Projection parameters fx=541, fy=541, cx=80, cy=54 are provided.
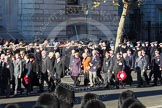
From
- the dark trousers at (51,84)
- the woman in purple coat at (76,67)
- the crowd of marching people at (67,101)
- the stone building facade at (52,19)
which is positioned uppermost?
the stone building facade at (52,19)

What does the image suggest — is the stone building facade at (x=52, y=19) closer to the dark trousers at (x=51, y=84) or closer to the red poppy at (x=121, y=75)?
the red poppy at (x=121, y=75)

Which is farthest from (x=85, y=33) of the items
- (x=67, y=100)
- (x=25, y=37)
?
(x=67, y=100)

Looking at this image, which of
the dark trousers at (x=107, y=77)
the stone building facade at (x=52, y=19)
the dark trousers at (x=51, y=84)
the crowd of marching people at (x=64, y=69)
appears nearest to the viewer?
the crowd of marching people at (x=64, y=69)

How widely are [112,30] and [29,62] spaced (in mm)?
22667

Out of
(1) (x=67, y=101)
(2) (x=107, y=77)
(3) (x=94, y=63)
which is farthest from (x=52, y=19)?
(1) (x=67, y=101)

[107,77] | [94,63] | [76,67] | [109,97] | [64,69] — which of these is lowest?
[109,97]

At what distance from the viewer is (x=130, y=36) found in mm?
51969

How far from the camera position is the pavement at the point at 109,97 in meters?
18.8

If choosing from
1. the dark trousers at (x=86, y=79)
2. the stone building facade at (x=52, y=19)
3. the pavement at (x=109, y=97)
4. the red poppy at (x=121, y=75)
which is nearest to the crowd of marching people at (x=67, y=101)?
the pavement at (x=109, y=97)

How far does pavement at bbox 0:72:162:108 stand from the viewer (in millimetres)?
18844

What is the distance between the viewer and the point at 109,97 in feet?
67.6

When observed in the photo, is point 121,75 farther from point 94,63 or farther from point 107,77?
point 94,63

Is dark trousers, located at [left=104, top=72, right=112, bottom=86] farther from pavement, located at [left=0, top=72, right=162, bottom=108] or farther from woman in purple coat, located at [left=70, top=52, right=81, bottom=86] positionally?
woman in purple coat, located at [left=70, top=52, right=81, bottom=86]

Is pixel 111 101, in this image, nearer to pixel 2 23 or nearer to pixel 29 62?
pixel 29 62
